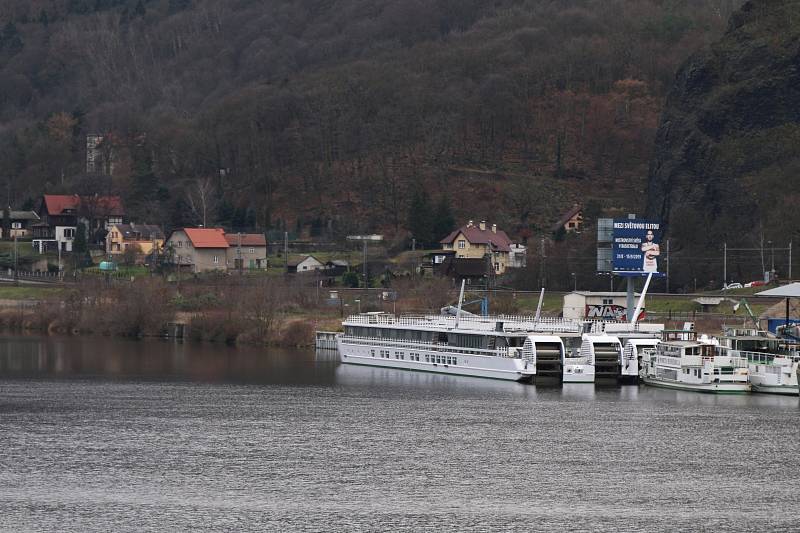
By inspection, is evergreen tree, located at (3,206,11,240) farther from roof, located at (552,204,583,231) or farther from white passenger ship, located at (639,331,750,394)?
white passenger ship, located at (639,331,750,394)

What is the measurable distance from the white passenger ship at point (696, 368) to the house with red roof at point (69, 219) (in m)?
115

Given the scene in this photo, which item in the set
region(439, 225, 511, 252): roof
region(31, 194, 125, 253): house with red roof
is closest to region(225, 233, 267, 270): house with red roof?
region(439, 225, 511, 252): roof

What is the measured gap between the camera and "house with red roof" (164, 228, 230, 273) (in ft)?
556

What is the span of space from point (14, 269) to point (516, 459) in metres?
123

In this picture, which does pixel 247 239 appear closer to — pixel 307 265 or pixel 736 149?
pixel 307 265

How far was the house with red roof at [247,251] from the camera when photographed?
170m

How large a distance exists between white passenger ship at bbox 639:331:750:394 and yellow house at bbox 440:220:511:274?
229ft

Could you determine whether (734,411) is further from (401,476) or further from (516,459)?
(401,476)

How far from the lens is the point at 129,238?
18362 cm

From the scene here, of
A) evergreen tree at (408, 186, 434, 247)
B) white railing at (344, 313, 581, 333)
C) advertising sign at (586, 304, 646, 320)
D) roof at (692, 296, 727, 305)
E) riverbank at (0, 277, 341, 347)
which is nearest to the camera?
white railing at (344, 313, 581, 333)

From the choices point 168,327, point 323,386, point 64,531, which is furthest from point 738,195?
point 64,531

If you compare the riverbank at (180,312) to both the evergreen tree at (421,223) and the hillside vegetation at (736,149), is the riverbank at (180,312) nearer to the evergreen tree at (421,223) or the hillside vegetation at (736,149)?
the evergreen tree at (421,223)

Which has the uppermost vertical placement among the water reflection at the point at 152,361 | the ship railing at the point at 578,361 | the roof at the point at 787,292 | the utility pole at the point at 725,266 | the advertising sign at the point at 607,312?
the utility pole at the point at 725,266

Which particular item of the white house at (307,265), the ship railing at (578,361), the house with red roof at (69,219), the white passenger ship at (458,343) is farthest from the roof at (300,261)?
the ship railing at (578,361)
